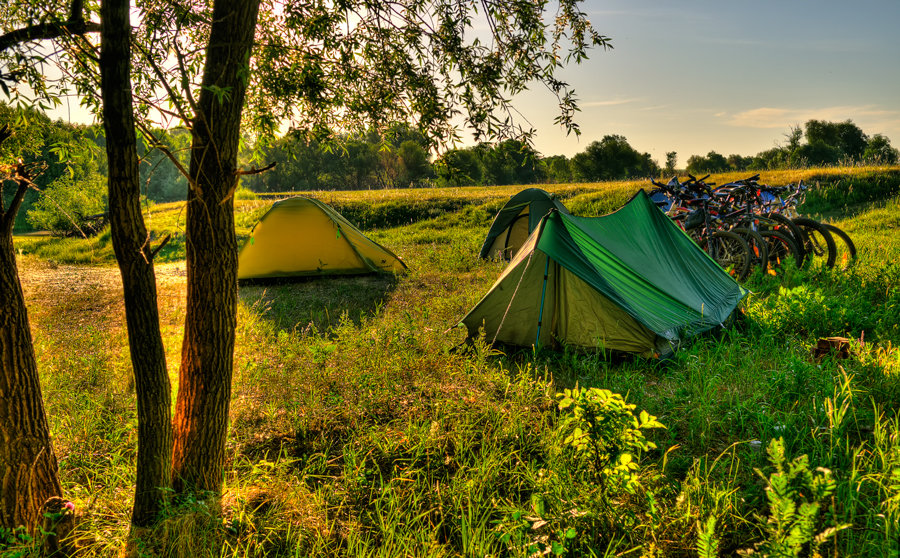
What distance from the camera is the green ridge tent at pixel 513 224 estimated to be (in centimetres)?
1034

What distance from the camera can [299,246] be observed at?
9.86 meters

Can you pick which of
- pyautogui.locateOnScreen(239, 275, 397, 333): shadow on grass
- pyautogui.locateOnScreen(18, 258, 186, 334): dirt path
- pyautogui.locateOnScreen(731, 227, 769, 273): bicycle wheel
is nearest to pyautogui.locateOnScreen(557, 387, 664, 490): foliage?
pyautogui.locateOnScreen(239, 275, 397, 333): shadow on grass

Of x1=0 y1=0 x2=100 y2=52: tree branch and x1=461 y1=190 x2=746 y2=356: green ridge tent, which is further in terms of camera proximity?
x1=461 y1=190 x2=746 y2=356: green ridge tent

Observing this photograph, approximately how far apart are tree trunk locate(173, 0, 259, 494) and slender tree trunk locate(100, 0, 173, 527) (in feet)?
0.46

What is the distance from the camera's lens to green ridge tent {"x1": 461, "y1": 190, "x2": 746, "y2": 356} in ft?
16.1

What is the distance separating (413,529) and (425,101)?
286 centimetres

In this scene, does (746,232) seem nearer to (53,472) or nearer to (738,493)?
(738,493)

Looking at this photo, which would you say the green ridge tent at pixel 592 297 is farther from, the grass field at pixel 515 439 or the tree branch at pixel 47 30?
the tree branch at pixel 47 30

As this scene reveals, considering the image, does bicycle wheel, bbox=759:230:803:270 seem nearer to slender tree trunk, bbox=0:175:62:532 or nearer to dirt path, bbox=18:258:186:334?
slender tree trunk, bbox=0:175:62:532

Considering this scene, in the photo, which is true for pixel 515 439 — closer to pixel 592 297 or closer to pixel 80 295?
pixel 592 297

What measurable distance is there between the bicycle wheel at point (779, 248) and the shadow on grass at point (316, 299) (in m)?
6.43

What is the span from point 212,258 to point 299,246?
24.7 feet

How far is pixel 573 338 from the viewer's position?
5082mm

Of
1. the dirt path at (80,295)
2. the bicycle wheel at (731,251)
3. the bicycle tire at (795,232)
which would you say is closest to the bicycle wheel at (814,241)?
the bicycle tire at (795,232)
